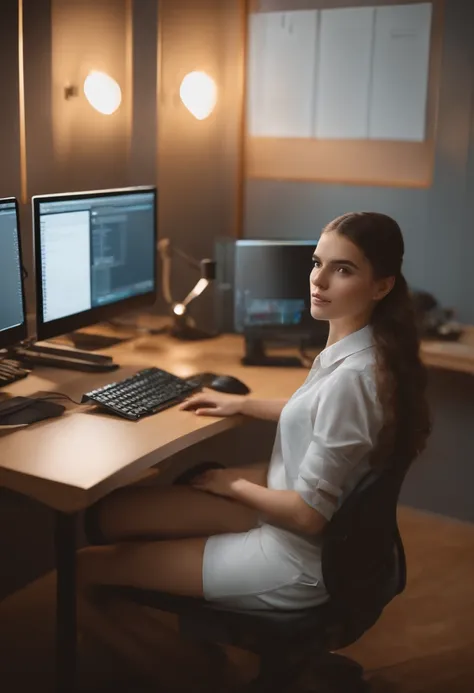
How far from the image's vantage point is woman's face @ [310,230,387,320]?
185cm

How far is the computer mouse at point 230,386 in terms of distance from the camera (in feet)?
7.71

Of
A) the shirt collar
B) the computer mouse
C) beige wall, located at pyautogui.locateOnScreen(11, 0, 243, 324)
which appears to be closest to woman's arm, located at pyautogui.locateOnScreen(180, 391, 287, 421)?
the computer mouse

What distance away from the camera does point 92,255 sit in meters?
2.57

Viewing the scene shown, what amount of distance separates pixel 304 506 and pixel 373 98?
1888 millimetres

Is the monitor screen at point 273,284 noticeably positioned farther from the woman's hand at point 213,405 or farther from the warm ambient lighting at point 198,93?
the warm ambient lighting at point 198,93

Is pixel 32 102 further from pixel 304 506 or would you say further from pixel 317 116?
pixel 304 506

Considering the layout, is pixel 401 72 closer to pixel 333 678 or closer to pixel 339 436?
pixel 339 436

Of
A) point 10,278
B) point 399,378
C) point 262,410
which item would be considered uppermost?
point 10,278

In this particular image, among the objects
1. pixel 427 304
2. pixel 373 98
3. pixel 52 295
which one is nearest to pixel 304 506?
pixel 52 295

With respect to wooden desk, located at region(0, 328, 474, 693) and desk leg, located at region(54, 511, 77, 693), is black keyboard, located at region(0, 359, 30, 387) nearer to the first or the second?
wooden desk, located at region(0, 328, 474, 693)

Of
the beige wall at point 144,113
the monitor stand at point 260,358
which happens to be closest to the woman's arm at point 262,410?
the monitor stand at point 260,358

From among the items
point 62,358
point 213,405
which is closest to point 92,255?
point 62,358

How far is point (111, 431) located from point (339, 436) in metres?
0.56

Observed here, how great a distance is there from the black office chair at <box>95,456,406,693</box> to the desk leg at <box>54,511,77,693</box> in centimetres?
19
